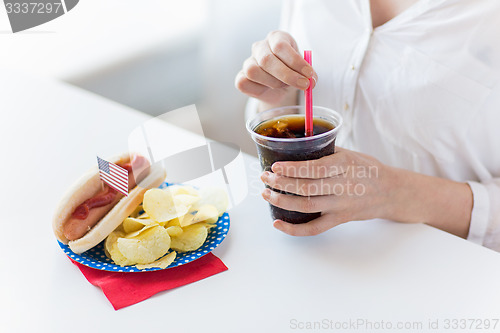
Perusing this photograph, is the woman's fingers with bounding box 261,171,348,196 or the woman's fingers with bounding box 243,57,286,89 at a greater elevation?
the woman's fingers with bounding box 243,57,286,89

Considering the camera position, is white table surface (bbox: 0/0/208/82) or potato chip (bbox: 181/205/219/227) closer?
potato chip (bbox: 181/205/219/227)

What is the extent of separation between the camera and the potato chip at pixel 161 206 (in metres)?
0.85

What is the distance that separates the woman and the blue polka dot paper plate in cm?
11

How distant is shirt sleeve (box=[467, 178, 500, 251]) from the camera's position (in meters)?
1.04

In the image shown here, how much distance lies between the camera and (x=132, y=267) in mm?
809

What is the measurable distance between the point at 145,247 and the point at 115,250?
0.06 meters

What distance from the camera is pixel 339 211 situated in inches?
34.8

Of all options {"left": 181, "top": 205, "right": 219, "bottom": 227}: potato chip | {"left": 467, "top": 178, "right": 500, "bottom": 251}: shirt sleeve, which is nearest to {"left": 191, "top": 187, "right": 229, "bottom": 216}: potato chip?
{"left": 181, "top": 205, "right": 219, "bottom": 227}: potato chip

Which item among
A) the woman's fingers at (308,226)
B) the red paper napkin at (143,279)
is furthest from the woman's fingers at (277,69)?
the red paper napkin at (143,279)

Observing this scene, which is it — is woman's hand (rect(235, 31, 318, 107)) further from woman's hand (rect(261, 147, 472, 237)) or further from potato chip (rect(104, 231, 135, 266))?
potato chip (rect(104, 231, 135, 266))

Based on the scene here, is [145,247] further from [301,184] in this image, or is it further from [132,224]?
[301,184]

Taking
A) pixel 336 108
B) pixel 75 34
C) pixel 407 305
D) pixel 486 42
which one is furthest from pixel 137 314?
pixel 75 34

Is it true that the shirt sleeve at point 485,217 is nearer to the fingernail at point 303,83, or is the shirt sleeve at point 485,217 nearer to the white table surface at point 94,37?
the fingernail at point 303,83

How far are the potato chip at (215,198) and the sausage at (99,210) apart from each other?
0.40 feet
